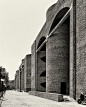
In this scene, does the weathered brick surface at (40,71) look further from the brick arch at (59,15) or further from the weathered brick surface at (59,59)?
the brick arch at (59,15)

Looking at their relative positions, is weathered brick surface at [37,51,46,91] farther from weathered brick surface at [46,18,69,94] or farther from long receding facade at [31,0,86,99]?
weathered brick surface at [46,18,69,94]

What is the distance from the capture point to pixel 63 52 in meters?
25.3

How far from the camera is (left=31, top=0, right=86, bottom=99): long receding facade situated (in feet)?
55.3

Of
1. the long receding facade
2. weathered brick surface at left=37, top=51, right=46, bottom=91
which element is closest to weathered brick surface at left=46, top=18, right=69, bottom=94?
the long receding facade

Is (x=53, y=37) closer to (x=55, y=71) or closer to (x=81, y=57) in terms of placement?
(x=55, y=71)

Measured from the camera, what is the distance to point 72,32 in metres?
18.1

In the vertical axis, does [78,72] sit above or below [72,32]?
below

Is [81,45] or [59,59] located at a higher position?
[81,45]

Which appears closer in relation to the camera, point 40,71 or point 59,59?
point 59,59

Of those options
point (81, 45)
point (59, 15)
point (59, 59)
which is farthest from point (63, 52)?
point (81, 45)

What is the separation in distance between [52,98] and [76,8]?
9135 mm

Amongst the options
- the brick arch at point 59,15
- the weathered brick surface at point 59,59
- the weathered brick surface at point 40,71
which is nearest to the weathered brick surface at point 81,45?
the brick arch at point 59,15

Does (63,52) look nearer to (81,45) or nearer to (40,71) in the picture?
(81,45)

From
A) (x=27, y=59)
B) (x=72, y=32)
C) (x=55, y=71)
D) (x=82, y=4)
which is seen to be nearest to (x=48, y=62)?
(x=55, y=71)
